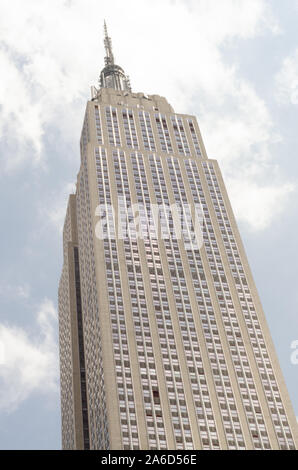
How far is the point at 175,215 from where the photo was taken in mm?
192875

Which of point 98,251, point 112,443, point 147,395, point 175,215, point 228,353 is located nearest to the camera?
point 112,443

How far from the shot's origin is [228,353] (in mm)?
164750

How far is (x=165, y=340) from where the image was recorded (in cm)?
16312

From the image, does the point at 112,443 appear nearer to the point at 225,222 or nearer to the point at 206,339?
the point at 206,339

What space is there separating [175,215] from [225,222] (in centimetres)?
1487

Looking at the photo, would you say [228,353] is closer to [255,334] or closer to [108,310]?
[255,334]

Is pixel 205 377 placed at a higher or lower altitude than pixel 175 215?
lower

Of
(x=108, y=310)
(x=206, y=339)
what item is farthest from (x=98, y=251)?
(x=206, y=339)

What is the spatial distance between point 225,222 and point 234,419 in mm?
62430

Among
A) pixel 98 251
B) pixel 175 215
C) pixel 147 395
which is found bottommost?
pixel 147 395

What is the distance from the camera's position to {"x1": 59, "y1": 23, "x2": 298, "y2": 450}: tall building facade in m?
149

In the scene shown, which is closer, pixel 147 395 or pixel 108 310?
pixel 147 395

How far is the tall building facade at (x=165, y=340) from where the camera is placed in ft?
488

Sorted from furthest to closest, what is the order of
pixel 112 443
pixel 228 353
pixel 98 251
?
pixel 98 251 → pixel 228 353 → pixel 112 443
